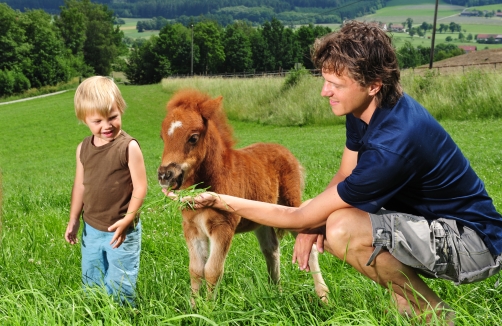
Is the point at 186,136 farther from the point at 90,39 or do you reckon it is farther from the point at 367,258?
the point at 90,39

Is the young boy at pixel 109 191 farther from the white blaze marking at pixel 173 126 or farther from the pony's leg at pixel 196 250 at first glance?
the pony's leg at pixel 196 250

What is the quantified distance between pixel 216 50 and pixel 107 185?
95.2m

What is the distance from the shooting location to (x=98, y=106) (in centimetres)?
355

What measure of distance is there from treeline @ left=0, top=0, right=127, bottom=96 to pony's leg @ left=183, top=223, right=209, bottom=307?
230 feet

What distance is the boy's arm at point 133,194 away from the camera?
11.5 ft

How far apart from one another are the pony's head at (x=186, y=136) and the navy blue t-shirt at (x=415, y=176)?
1098 mm

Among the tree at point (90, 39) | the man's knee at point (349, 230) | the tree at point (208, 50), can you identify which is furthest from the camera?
the tree at point (90, 39)

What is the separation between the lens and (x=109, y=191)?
366 cm

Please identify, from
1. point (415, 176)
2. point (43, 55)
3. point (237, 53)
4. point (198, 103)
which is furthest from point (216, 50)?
point (415, 176)

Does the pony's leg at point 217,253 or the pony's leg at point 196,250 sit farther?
the pony's leg at point 196,250

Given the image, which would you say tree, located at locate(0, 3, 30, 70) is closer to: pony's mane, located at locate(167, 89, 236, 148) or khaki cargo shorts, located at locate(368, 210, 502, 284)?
pony's mane, located at locate(167, 89, 236, 148)

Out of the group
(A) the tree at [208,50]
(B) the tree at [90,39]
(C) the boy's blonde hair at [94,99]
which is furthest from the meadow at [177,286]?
(B) the tree at [90,39]

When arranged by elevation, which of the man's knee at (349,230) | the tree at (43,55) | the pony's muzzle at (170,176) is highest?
the pony's muzzle at (170,176)

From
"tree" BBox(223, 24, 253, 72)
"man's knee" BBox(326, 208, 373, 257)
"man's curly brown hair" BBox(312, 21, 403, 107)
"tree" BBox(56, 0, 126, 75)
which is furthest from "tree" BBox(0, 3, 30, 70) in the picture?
"man's knee" BBox(326, 208, 373, 257)
